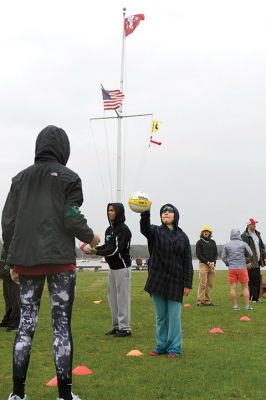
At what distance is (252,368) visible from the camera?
19.0ft

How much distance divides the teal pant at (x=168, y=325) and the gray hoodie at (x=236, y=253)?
5363mm

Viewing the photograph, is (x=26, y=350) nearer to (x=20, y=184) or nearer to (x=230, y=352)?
(x=20, y=184)

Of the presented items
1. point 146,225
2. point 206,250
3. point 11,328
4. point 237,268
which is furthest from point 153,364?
point 206,250

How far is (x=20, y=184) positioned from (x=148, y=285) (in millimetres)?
2827

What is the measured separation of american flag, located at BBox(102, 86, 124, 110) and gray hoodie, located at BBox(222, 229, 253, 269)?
13.9 metres

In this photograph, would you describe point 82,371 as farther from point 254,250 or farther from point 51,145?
point 254,250

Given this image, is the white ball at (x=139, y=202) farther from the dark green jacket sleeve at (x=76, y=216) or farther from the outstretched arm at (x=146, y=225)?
the dark green jacket sleeve at (x=76, y=216)

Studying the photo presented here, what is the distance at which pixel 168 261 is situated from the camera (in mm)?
6531

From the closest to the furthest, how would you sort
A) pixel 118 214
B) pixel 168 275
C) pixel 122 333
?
pixel 168 275, pixel 122 333, pixel 118 214

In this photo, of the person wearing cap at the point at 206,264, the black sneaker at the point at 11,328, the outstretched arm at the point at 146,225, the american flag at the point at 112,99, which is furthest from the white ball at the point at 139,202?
the american flag at the point at 112,99

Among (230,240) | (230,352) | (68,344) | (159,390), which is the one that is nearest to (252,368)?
(230,352)

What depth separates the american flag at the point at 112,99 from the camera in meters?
24.6

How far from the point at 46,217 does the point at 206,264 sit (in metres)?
9.32

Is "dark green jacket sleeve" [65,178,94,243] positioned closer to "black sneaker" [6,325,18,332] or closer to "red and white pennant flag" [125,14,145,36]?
"black sneaker" [6,325,18,332]
